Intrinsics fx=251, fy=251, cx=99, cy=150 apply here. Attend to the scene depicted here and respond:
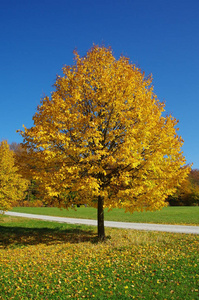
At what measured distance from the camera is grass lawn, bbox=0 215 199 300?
6.18 metres

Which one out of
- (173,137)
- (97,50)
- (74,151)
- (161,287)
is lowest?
(161,287)

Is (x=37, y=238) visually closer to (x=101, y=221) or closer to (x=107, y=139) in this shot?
(x=101, y=221)

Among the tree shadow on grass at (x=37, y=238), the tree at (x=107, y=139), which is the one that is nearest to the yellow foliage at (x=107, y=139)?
the tree at (x=107, y=139)

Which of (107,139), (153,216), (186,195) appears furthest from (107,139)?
(186,195)

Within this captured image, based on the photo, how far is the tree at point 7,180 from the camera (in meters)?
22.0

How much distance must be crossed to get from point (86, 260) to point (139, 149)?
4569mm

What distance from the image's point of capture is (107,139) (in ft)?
33.2

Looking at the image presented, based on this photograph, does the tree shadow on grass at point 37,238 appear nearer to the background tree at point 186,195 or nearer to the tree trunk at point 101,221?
the tree trunk at point 101,221

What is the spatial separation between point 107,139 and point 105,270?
4790 millimetres

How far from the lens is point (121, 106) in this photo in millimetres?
10195

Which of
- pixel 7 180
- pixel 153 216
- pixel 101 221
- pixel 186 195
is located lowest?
pixel 153 216

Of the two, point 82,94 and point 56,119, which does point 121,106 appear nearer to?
point 82,94

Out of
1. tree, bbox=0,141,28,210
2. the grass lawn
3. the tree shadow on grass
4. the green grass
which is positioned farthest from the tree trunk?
tree, bbox=0,141,28,210

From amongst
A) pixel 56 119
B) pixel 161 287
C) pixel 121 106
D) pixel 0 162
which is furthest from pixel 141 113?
pixel 0 162
